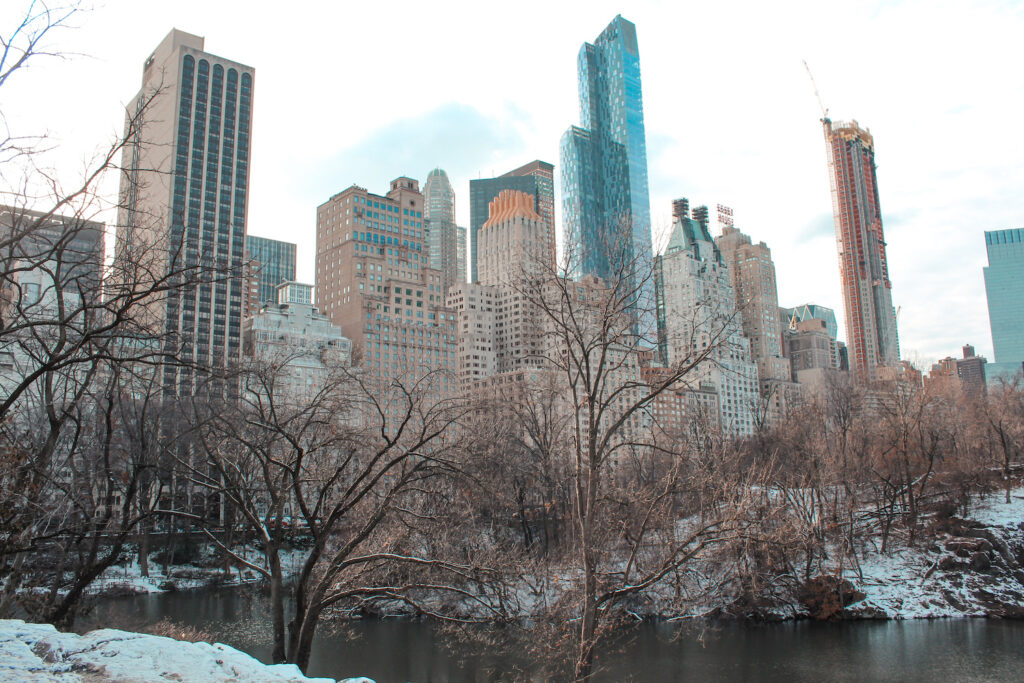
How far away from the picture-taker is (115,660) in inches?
325

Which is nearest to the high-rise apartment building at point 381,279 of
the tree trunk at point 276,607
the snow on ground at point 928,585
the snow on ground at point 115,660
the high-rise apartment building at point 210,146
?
the high-rise apartment building at point 210,146

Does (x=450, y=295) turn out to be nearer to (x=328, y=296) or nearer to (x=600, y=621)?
(x=328, y=296)

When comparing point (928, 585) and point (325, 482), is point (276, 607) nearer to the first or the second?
point (325, 482)

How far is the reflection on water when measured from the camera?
2383cm

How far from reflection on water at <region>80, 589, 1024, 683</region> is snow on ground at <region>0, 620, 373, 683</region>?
45.0 ft

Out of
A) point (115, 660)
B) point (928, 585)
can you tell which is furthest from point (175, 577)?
point (115, 660)

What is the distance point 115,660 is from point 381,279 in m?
143

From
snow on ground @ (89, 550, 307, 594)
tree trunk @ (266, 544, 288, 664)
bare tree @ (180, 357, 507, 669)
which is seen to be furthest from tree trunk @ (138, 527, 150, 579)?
tree trunk @ (266, 544, 288, 664)

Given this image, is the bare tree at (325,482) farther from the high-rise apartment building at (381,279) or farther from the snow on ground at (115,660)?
the high-rise apartment building at (381,279)

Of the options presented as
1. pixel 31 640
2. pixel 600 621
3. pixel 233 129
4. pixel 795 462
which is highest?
pixel 233 129

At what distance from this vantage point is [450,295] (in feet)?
520

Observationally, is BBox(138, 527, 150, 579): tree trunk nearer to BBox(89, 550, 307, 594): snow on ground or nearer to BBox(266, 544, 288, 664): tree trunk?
BBox(89, 550, 307, 594): snow on ground

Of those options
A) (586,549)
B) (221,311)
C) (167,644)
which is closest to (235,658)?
(167,644)

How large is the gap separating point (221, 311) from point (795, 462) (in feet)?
379
